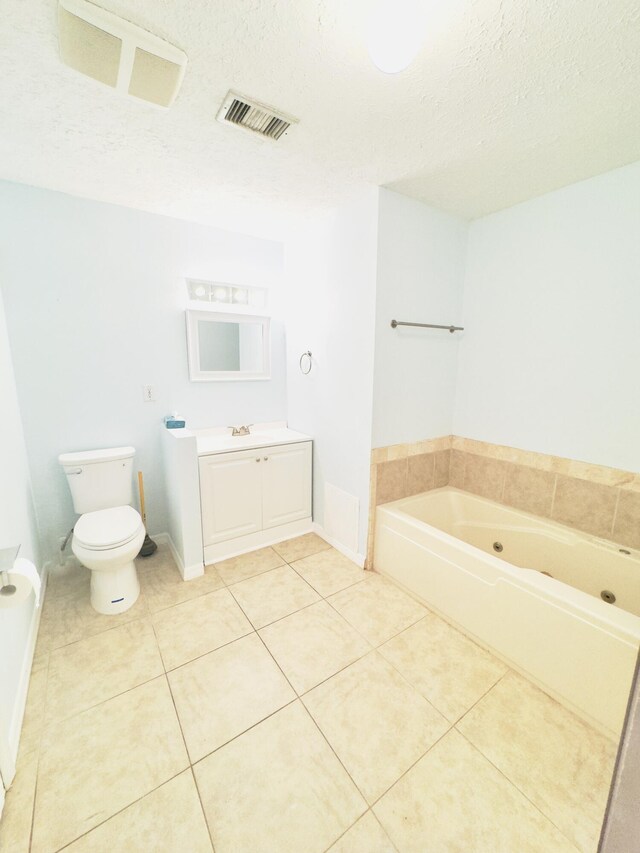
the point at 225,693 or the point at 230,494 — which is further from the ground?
the point at 230,494

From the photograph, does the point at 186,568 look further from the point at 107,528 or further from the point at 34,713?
the point at 34,713

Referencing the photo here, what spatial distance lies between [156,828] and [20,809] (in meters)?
0.45

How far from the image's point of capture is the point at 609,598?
1723 millimetres

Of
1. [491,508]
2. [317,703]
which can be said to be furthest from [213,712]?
[491,508]

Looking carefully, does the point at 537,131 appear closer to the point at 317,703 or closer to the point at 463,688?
the point at 463,688

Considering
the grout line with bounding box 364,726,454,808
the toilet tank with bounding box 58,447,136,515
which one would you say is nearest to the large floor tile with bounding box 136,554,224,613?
the toilet tank with bounding box 58,447,136,515

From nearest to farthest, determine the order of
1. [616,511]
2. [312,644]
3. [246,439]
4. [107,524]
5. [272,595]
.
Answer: [312,644] → [616,511] → [107,524] → [272,595] → [246,439]

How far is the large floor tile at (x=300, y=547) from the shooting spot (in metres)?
2.39

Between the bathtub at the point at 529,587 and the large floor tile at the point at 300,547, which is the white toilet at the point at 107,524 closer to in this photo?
the large floor tile at the point at 300,547

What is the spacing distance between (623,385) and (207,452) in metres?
2.38

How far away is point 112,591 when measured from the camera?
1.83 meters

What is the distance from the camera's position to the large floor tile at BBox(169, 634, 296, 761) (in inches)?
49.3

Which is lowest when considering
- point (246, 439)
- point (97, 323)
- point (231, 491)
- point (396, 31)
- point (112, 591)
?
point (112, 591)

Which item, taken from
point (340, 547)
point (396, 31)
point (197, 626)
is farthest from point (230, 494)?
point (396, 31)
